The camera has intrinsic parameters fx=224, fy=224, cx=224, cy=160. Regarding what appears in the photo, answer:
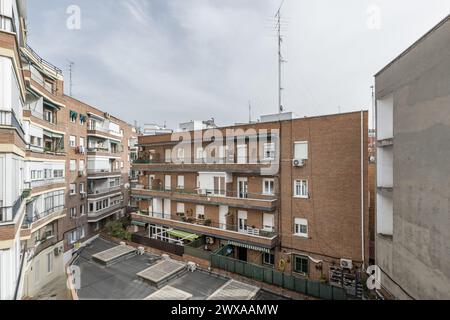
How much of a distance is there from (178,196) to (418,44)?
1635cm

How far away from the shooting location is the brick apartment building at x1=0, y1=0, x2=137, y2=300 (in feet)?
20.0

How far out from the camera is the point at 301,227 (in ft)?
47.4

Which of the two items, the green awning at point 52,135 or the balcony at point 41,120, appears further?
the green awning at point 52,135

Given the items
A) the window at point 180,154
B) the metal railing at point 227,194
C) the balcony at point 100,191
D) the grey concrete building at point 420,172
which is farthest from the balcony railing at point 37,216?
the grey concrete building at point 420,172

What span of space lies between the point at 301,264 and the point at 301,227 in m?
2.33

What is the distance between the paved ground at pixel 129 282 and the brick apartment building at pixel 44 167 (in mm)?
2752

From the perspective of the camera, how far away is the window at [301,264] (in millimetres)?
14148

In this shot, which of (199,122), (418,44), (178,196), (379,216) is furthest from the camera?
(199,122)

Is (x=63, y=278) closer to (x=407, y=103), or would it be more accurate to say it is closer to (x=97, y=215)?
(x=97, y=215)

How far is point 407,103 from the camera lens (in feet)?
25.1

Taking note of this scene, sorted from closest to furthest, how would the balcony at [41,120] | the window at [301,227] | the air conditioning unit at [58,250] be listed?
the balcony at [41,120], the window at [301,227], the air conditioning unit at [58,250]

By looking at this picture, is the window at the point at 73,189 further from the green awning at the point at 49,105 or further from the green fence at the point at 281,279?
the green fence at the point at 281,279
